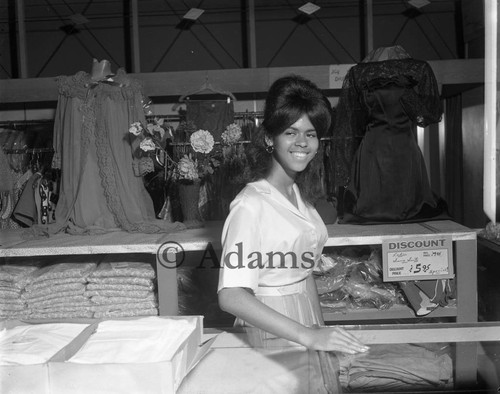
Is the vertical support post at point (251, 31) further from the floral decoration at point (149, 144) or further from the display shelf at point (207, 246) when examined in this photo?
the display shelf at point (207, 246)

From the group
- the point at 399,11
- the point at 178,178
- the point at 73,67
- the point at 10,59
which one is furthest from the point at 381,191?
the point at 10,59

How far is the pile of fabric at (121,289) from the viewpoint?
233 cm

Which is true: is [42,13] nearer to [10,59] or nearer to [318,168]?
[10,59]

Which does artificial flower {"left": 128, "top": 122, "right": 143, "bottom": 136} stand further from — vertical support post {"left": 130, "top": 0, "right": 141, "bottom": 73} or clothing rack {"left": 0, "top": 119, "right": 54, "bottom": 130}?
clothing rack {"left": 0, "top": 119, "right": 54, "bottom": 130}

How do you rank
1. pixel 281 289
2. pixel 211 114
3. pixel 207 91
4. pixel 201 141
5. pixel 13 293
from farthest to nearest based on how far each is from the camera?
pixel 211 114
pixel 207 91
pixel 201 141
pixel 13 293
pixel 281 289

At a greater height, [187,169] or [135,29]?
[135,29]

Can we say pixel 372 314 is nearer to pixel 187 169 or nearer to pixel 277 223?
pixel 187 169

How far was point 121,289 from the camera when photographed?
7.68 feet

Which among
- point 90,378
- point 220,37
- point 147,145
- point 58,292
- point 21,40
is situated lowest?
point 58,292

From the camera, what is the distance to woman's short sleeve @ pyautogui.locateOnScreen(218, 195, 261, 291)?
1.22 m

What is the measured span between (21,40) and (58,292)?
4.61ft

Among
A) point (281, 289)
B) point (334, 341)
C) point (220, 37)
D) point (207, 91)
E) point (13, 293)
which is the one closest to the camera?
point (334, 341)

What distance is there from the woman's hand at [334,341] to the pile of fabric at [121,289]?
139 cm

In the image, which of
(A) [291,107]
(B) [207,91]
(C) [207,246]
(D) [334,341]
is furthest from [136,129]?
(D) [334,341]
